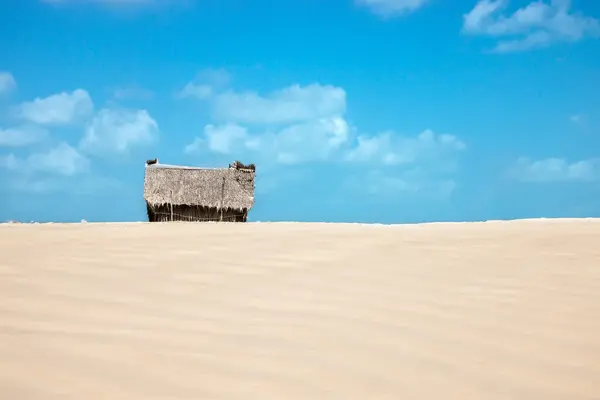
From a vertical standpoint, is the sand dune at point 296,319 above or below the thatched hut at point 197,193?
below

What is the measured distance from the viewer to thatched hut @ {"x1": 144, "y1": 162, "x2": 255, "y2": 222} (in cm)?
1462

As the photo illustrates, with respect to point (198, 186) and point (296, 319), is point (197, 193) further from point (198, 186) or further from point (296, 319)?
point (296, 319)

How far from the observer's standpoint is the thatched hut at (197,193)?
48.0 feet

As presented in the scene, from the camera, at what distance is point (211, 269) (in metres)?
3.78

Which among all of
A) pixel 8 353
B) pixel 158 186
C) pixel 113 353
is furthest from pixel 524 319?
pixel 158 186

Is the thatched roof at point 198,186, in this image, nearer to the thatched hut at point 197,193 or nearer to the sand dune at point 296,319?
the thatched hut at point 197,193

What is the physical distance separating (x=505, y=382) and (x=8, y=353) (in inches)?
72.4

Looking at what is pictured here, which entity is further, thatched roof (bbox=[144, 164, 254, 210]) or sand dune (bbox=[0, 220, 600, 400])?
thatched roof (bbox=[144, 164, 254, 210])

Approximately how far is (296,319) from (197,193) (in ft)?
39.7

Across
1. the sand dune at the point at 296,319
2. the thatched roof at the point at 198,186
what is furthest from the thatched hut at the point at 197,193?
the sand dune at the point at 296,319

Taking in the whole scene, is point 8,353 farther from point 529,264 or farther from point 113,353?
point 529,264

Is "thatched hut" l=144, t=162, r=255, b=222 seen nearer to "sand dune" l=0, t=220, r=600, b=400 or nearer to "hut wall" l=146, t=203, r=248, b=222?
"hut wall" l=146, t=203, r=248, b=222

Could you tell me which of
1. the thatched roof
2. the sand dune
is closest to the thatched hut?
the thatched roof

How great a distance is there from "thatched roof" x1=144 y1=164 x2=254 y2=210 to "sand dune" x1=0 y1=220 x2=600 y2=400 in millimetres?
9862
